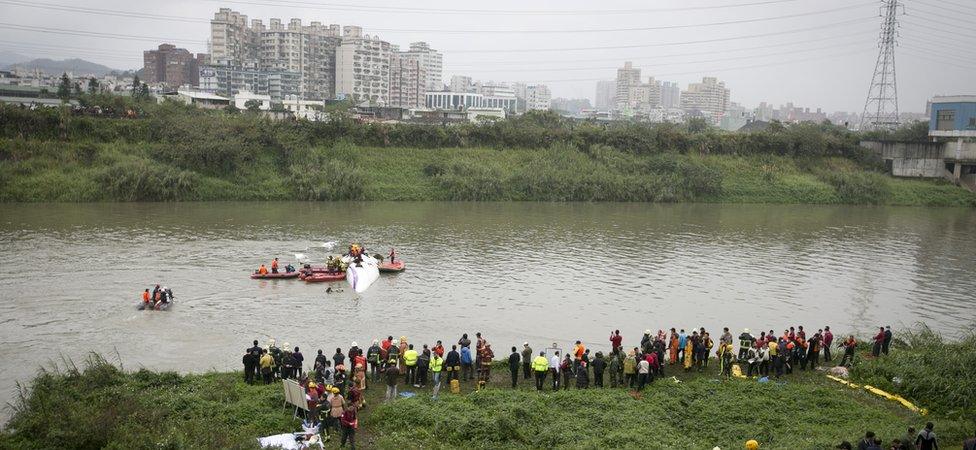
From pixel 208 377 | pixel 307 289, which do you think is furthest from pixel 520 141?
pixel 208 377

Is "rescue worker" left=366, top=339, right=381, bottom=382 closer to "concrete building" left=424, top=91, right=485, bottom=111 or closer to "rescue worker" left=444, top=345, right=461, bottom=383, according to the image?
"rescue worker" left=444, top=345, right=461, bottom=383

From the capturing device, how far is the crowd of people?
16.6m

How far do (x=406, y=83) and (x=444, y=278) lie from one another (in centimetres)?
13612

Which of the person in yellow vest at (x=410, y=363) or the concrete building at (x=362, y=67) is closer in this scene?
the person in yellow vest at (x=410, y=363)

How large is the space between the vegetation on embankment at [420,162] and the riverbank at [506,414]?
38179 mm

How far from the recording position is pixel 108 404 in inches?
548

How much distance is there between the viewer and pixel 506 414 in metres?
14.6

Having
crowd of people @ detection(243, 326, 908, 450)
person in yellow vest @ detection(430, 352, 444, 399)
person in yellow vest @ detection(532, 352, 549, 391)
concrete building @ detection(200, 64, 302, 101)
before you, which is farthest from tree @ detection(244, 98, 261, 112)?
person in yellow vest @ detection(532, 352, 549, 391)

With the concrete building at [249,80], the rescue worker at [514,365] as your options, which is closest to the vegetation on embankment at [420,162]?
the rescue worker at [514,365]

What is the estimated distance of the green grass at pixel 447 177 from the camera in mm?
49562

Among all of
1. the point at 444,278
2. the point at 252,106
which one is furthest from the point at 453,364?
the point at 252,106

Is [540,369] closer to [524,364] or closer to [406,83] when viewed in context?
[524,364]

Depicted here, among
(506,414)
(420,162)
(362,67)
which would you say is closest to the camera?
(506,414)

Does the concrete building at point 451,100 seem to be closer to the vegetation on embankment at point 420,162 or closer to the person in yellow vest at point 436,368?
the vegetation on embankment at point 420,162
